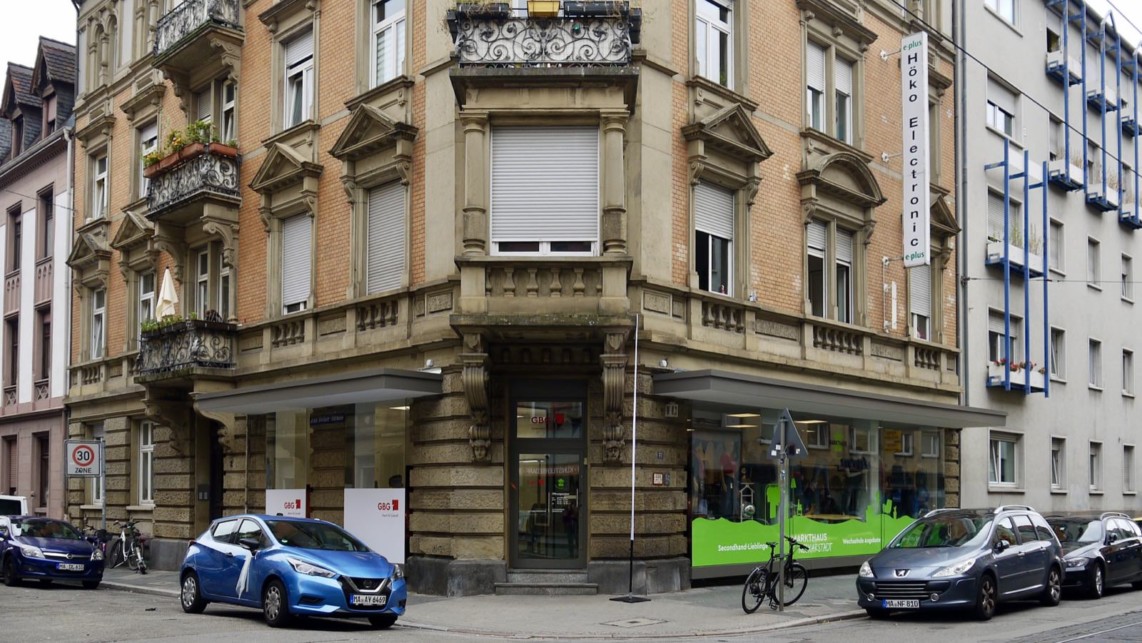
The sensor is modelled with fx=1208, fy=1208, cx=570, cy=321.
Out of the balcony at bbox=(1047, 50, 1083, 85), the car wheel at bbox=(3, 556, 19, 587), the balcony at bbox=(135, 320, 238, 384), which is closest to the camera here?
the car wheel at bbox=(3, 556, 19, 587)

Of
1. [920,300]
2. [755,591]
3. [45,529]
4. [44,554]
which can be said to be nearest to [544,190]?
[755,591]

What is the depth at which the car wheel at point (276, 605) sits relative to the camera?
15.4 metres

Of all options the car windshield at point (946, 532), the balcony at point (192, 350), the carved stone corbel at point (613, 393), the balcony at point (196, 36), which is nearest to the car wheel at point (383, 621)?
the carved stone corbel at point (613, 393)

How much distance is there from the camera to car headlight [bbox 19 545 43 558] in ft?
74.1

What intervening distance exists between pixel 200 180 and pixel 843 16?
13.8m

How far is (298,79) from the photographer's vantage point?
24.6 m

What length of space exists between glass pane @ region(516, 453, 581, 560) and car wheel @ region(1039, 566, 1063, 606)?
7.25 m

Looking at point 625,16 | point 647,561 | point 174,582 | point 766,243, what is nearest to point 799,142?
point 766,243

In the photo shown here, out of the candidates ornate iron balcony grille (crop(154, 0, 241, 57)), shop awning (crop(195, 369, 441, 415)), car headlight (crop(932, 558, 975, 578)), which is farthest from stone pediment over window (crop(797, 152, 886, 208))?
ornate iron balcony grille (crop(154, 0, 241, 57))

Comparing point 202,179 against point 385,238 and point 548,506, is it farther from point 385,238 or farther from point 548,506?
point 548,506

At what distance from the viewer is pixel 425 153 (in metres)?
20.6

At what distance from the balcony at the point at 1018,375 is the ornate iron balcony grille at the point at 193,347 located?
58.1 ft

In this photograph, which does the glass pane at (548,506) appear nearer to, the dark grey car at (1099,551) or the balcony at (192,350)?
the dark grey car at (1099,551)

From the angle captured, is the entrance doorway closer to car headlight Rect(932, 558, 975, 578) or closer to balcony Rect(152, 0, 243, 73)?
car headlight Rect(932, 558, 975, 578)
